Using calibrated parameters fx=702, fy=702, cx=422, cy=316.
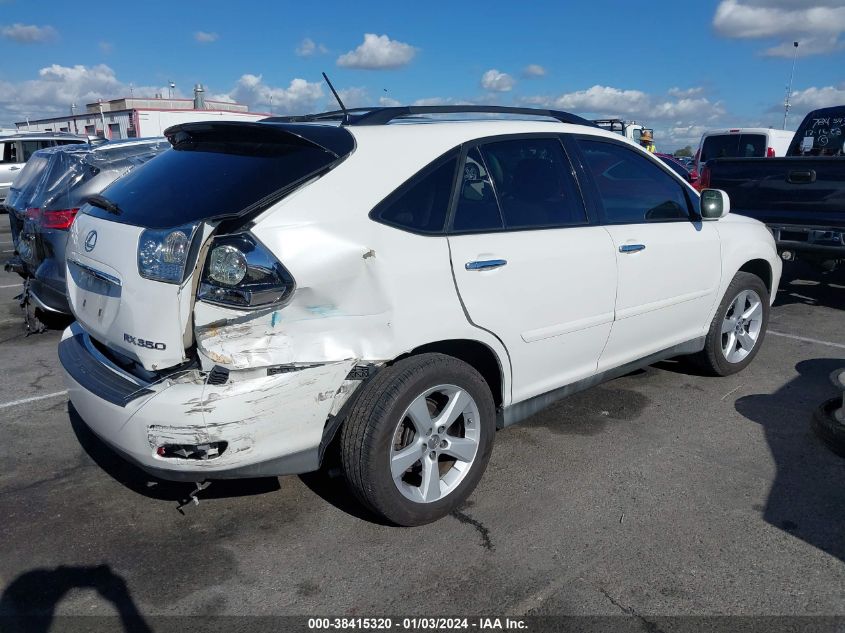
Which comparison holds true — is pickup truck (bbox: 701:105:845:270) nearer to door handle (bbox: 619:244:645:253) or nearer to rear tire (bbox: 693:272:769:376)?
rear tire (bbox: 693:272:769:376)

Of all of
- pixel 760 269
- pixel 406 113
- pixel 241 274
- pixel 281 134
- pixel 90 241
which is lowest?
pixel 760 269

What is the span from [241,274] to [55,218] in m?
3.69

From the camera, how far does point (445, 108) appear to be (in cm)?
369

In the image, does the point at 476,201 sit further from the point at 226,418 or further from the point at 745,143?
the point at 745,143

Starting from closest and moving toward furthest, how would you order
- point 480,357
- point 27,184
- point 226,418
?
point 226,418 < point 480,357 < point 27,184

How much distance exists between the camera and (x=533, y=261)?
3381 mm

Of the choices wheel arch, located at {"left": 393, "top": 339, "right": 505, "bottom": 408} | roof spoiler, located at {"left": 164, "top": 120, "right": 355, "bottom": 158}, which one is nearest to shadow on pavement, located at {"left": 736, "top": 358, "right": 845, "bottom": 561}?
wheel arch, located at {"left": 393, "top": 339, "right": 505, "bottom": 408}

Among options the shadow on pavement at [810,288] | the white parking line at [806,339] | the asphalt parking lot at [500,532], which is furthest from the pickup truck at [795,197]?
the asphalt parking lot at [500,532]

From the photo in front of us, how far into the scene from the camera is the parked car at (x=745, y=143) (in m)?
14.4

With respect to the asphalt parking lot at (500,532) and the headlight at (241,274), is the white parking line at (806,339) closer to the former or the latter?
the asphalt parking lot at (500,532)

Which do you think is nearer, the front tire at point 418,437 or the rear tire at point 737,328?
the front tire at point 418,437

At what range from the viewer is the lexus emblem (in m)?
3.14

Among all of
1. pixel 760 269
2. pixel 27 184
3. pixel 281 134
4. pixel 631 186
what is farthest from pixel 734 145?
pixel 281 134

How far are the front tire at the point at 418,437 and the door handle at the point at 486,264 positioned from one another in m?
0.42
